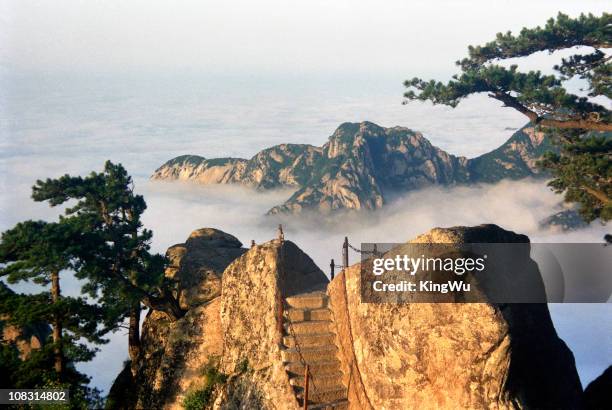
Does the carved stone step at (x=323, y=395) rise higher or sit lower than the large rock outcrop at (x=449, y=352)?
lower

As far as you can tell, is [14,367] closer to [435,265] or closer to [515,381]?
[435,265]

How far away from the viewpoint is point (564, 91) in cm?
3647

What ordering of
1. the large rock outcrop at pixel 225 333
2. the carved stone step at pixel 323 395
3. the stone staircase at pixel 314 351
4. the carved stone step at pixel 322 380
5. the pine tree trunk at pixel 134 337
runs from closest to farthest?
1. the carved stone step at pixel 323 395
2. the stone staircase at pixel 314 351
3. the carved stone step at pixel 322 380
4. the large rock outcrop at pixel 225 333
5. the pine tree trunk at pixel 134 337

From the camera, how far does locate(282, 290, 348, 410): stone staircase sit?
99.6 ft

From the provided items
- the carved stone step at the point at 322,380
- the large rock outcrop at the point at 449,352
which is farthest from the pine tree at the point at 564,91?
the carved stone step at the point at 322,380

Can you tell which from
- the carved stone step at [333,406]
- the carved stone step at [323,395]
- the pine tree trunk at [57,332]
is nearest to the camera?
the carved stone step at [333,406]

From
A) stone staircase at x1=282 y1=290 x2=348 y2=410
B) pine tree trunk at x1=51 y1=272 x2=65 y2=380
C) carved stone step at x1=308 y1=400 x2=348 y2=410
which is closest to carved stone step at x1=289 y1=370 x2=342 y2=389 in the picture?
stone staircase at x1=282 y1=290 x2=348 y2=410

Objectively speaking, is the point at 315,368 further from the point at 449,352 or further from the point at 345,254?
the point at 449,352

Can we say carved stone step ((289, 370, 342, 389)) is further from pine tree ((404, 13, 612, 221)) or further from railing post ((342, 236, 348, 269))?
pine tree ((404, 13, 612, 221))

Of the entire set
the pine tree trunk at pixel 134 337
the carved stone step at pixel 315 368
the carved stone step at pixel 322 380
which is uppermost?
the pine tree trunk at pixel 134 337

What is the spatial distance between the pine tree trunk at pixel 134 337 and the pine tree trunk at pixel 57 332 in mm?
4643

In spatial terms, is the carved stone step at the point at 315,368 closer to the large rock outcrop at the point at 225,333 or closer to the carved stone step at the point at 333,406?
the large rock outcrop at the point at 225,333

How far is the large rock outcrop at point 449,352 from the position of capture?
2556cm

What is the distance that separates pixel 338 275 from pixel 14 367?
16.6 metres
